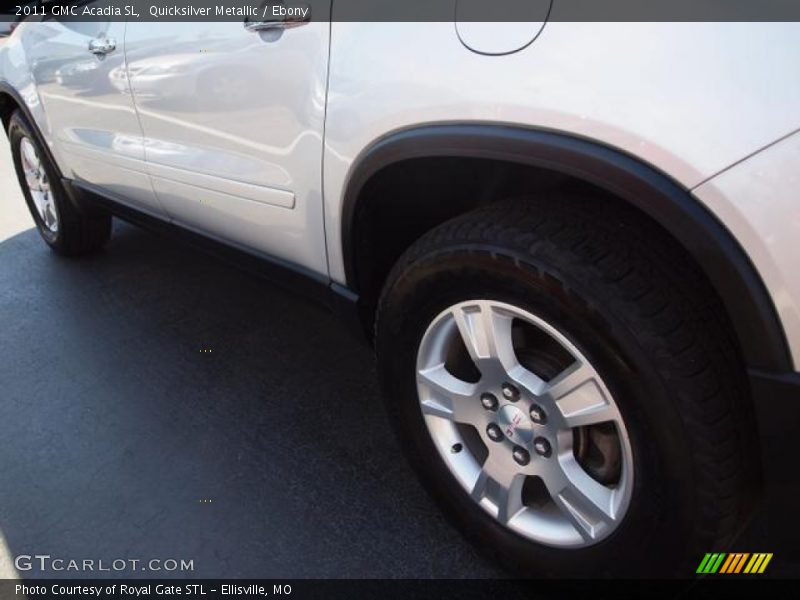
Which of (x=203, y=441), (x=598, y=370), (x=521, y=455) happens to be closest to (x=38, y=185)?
(x=203, y=441)

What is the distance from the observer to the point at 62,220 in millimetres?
3873

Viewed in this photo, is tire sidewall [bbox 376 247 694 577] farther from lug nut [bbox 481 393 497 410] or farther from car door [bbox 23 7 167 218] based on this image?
car door [bbox 23 7 167 218]

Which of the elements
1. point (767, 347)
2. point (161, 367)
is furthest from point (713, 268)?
point (161, 367)

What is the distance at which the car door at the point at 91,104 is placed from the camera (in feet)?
8.93

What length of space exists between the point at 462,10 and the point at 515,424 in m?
0.95

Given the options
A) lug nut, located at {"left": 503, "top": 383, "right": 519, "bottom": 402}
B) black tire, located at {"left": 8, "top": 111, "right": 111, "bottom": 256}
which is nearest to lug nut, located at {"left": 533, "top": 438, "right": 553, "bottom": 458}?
lug nut, located at {"left": 503, "top": 383, "right": 519, "bottom": 402}

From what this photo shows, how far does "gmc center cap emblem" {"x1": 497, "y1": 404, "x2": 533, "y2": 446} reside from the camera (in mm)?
1688

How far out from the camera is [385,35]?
165cm

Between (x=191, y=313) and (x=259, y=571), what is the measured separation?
5.50 ft

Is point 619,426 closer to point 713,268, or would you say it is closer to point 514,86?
point 713,268

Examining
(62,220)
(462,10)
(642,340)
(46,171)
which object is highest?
(462,10)

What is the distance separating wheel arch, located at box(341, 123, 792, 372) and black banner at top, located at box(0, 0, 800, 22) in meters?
0.22

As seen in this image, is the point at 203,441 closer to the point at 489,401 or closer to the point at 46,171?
the point at 489,401

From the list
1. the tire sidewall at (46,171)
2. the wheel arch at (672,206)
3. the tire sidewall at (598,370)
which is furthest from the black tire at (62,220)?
the wheel arch at (672,206)
